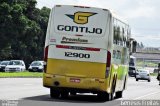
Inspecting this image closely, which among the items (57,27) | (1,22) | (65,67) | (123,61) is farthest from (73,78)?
(1,22)

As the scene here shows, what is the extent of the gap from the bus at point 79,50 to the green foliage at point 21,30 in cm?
4920

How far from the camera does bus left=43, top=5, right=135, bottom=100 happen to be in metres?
22.2

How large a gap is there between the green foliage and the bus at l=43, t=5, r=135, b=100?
49.2 m

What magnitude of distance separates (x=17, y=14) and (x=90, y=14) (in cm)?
5251

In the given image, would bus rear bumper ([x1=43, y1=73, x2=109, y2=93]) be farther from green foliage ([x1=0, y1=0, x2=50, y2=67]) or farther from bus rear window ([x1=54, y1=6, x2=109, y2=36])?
green foliage ([x1=0, y1=0, x2=50, y2=67])

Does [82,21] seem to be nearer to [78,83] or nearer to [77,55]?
[77,55]

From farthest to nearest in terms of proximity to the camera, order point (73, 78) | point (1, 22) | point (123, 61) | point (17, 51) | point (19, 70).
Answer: point (17, 51) → point (1, 22) → point (19, 70) → point (123, 61) → point (73, 78)

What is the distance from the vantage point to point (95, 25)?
2242 cm

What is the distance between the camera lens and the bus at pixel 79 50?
22188 millimetres

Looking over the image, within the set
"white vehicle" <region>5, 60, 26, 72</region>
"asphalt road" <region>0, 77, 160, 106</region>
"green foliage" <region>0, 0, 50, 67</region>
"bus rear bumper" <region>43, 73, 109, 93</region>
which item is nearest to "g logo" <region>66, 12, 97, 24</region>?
"bus rear bumper" <region>43, 73, 109, 93</region>

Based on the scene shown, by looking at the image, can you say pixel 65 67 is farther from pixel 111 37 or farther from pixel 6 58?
pixel 6 58

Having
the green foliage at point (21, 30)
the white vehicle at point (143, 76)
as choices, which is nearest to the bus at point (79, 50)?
the green foliage at point (21, 30)

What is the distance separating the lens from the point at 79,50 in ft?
73.8

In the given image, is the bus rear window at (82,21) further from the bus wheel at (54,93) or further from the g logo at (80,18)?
the bus wheel at (54,93)
